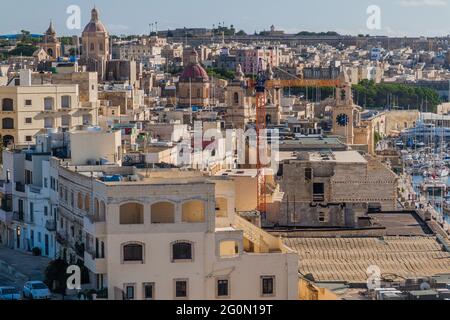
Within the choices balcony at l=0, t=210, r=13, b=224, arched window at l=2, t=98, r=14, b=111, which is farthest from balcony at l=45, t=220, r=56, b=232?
arched window at l=2, t=98, r=14, b=111

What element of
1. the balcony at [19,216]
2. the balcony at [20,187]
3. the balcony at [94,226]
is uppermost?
the balcony at [94,226]

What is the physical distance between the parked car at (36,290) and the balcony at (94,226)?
22.7 inches

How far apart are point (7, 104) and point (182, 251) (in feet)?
34.8

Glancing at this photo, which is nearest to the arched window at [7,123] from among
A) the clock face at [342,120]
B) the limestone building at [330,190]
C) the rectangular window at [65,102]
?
the rectangular window at [65,102]

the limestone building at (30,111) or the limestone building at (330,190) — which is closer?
the limestone building at (330,190)

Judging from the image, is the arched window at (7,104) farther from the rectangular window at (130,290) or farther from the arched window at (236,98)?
the arched window at (236,98)

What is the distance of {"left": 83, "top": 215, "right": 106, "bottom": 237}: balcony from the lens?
1139cm

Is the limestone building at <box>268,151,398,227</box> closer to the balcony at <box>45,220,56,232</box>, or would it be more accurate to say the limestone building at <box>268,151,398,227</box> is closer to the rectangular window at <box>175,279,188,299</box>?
the balcony at <box>45,220,56,232</box>

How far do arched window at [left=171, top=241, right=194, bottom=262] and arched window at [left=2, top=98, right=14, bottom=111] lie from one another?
34.5 feet

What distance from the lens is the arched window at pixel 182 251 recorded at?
11406 mm

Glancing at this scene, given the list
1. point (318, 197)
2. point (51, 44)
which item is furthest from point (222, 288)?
point (51, 44)

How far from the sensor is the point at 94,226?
11.4m

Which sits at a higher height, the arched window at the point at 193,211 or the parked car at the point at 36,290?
the arched window at the point at 193,211
